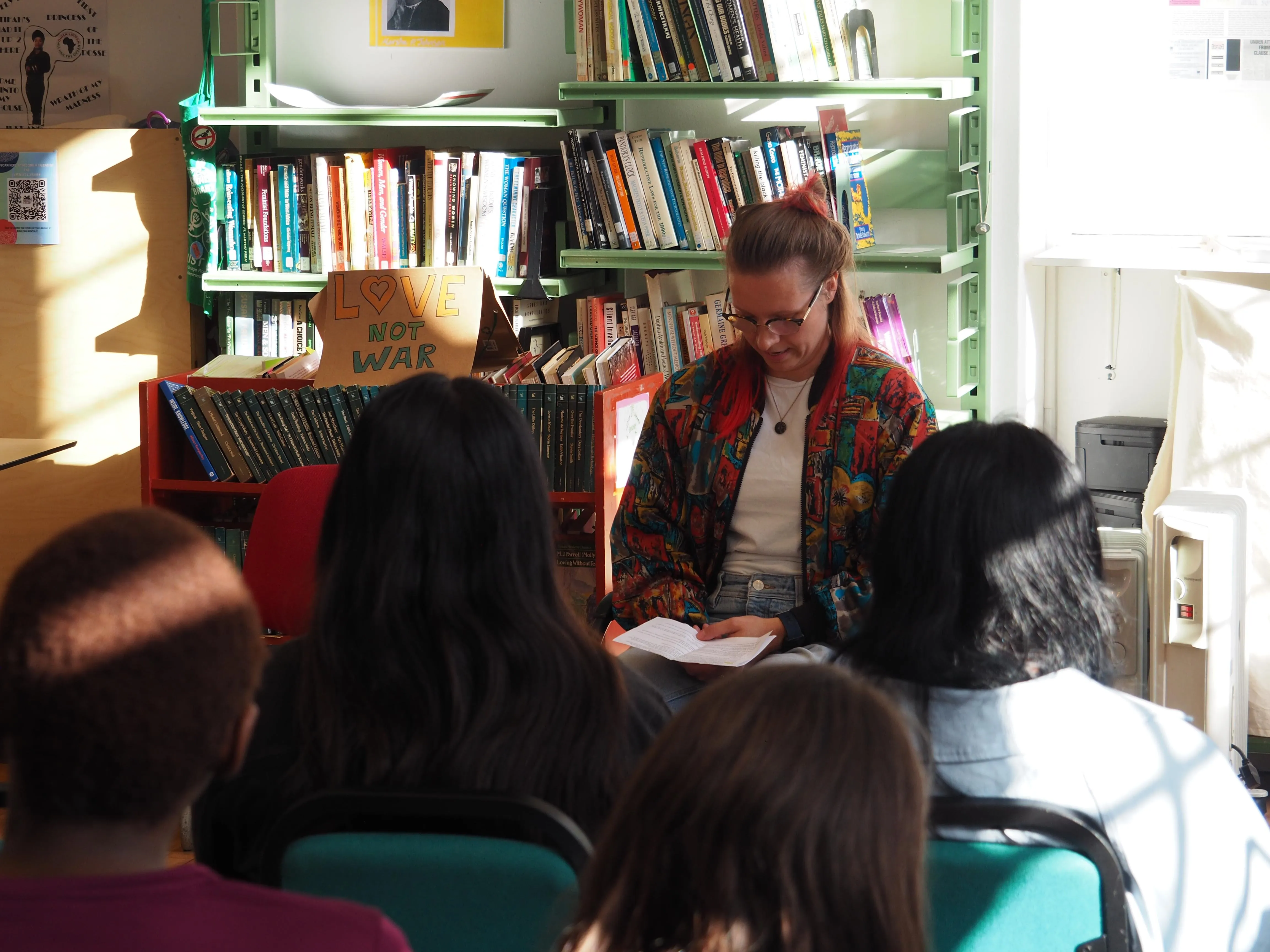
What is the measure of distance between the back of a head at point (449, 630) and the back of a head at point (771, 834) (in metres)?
0.36

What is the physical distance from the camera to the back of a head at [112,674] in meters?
0.73

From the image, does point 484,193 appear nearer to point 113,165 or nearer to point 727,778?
point 113,165

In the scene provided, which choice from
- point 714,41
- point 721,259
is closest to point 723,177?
point 721,259

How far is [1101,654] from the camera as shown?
48.9 inches

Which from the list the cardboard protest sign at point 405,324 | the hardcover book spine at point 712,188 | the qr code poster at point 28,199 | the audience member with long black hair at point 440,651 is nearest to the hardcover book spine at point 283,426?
the cardboard protest sign at point 405,324

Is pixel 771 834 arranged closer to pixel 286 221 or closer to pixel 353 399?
pixel 353 399

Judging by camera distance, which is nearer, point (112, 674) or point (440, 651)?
point (112, 674)

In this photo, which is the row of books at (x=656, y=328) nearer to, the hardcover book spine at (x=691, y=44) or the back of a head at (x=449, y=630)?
the hardcover book spine at (x=691, y=44)

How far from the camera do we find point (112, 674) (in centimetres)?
73

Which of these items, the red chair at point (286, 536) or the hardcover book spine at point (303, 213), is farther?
the hardcover book spine at point (303, 213)

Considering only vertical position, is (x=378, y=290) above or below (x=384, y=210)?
below

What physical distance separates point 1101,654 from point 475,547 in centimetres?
62

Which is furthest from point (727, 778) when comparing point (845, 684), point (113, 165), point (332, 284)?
point (113, 165)

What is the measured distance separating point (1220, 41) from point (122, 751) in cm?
301
